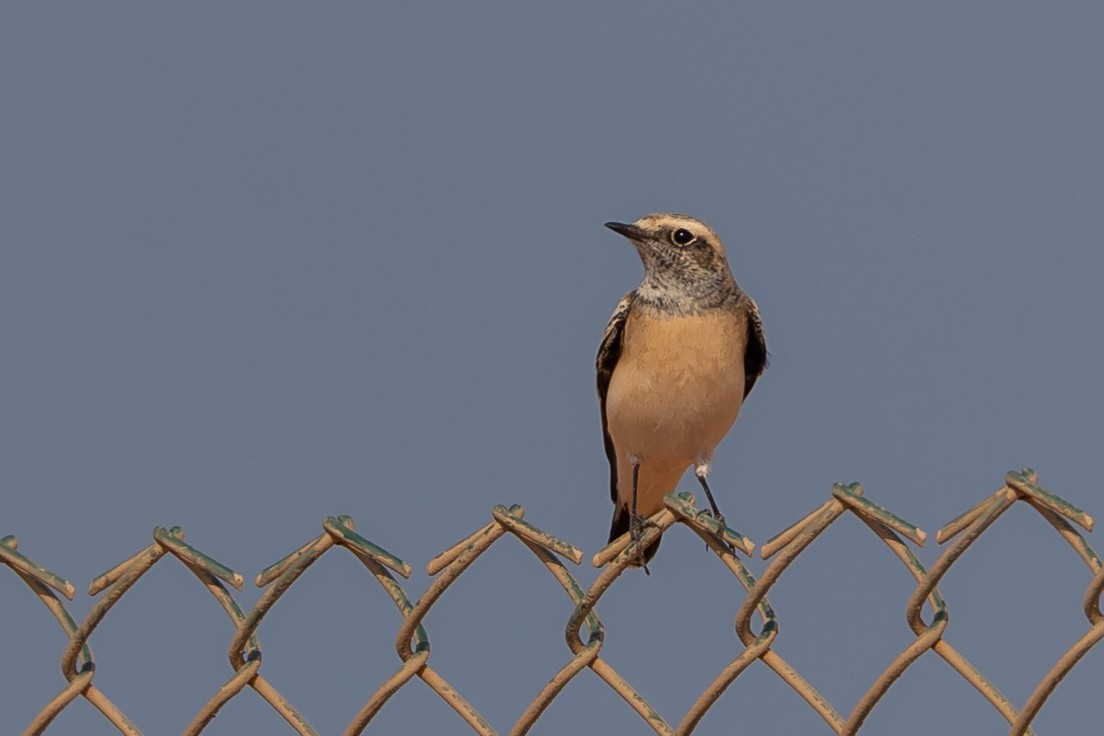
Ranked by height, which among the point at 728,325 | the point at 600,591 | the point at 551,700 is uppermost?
the point at 728,325

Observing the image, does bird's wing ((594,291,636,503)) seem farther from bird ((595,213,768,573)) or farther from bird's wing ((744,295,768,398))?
bird's wing ((744,295,768,398))

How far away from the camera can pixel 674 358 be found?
29.5 ft

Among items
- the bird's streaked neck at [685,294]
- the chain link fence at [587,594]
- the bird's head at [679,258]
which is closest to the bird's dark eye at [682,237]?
the bird's head at [679,258]

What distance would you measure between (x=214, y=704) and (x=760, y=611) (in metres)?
1.54

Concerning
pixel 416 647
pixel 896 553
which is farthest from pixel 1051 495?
pixel 416 647

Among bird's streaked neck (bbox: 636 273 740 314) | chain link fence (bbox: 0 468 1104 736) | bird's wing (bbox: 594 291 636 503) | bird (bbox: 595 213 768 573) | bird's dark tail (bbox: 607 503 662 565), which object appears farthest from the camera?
bird's dark tail (bbox: 607 503 662 565)

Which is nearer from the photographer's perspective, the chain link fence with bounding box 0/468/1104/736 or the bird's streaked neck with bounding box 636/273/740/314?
the chain link fence with bounding box 0/468/1104/736

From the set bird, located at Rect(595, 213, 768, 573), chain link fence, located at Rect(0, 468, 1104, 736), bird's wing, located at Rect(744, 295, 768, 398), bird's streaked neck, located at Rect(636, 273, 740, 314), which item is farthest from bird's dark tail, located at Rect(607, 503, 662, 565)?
chain link fence, located at Rect(0, 468, 1104, 736)

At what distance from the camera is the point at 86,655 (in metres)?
4.67

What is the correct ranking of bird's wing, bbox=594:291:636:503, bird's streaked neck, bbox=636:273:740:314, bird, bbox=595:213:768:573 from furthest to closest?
bird's wing, bbox=594:291:636:503 → bird's streaked neck, bbox=636:273:740:314 → bird, bbox=595:213:768:573

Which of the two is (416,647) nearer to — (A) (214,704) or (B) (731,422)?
(A) (214,704)

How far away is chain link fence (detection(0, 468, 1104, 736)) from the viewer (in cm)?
377

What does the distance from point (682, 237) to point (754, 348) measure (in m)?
0.78

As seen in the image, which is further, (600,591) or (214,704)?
(214,704)
